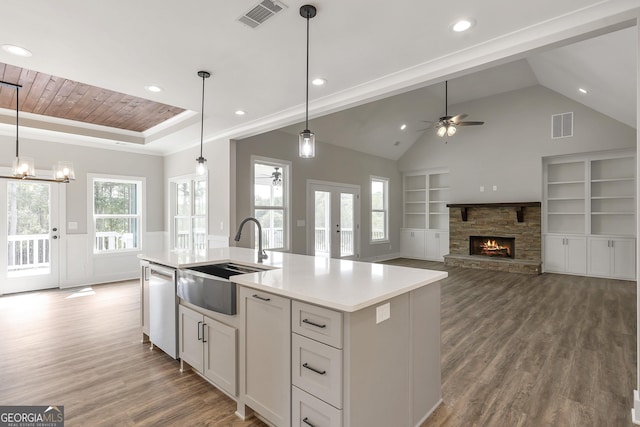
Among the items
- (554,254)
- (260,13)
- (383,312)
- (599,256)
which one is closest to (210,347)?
(383,312)

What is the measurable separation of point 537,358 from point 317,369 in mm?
2416

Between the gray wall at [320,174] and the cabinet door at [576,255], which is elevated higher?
the gray wall at [320,174]

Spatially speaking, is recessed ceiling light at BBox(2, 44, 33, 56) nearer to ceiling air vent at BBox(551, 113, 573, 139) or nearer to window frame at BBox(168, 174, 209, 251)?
window frame at BBox(168, 174, 209, 251)

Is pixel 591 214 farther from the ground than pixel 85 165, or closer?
closer

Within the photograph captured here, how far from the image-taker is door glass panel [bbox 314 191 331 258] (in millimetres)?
7129

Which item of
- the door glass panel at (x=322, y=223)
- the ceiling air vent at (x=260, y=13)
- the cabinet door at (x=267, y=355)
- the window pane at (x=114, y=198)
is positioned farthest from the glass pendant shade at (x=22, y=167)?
the door glass panel at (x=322, y=223)

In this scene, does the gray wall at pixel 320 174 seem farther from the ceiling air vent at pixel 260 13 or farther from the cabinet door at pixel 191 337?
the ceiling air vent at pixel 260 13

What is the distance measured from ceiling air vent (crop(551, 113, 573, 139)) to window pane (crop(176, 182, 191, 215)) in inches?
303

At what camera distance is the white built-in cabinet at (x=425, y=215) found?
8.73m

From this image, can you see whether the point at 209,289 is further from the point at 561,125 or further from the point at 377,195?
the point at 561,125

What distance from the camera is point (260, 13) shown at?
2.23 m

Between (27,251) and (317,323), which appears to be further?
(27,251)

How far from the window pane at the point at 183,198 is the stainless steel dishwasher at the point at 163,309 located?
344cm

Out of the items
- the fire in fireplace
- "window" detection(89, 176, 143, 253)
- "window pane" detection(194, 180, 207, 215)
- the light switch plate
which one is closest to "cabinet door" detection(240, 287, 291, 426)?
the light switch plate
